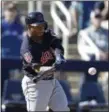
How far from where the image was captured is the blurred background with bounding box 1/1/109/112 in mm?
10156

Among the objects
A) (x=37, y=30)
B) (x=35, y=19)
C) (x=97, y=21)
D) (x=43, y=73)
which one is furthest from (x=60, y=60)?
(x=97, y=21)

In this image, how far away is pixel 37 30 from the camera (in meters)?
7.25

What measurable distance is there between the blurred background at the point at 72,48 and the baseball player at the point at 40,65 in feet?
6.38

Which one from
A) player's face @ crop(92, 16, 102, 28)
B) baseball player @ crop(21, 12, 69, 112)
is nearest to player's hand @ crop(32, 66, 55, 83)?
baseball player @ crop(21, 12, 69, 112)

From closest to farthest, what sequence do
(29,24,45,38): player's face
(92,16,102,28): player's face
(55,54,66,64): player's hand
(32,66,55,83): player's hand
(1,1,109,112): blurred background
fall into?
(55,54,66,64): player's hand, (32,66,55,83): player's hand, (29,24,45,38): player's face, (1,1,109,112): blurred background, (92,16,102,28): player's face

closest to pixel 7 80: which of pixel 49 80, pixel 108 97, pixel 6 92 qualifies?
pixel 6 92

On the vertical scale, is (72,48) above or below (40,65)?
below

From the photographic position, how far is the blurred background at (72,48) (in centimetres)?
1016

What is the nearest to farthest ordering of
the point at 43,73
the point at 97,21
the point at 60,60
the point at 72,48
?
1. the point at 60,60
2. the point at 43,73
3. the point at 97,21
4. the point at 72,48

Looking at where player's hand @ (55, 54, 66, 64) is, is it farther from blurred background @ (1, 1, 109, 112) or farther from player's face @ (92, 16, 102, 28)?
player's face @ (92, 16, 102, 28)

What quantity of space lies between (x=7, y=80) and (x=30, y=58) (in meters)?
2.98

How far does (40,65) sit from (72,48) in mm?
5496

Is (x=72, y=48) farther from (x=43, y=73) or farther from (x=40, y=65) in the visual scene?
(x=43, y=73)

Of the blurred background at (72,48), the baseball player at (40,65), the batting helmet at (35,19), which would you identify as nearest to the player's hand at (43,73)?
the baseball player at (40,65)
